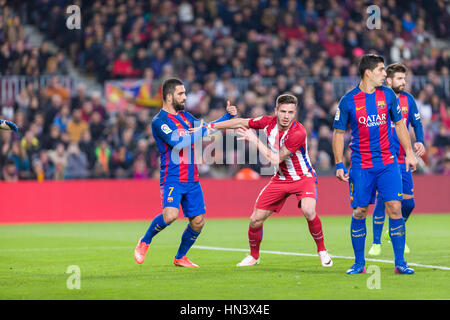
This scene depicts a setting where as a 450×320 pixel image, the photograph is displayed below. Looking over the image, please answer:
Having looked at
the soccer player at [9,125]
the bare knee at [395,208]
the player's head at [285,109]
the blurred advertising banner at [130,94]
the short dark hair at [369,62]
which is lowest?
the bare knee at [395,208]

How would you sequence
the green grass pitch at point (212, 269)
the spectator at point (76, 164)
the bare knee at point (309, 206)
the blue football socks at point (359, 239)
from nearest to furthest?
the green grass pitch at point (212, 269) → the blue football socks at point (359, 239) → the bare knee at point (309, 206) → the spectator at point (76, 164)

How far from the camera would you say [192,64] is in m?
22.5

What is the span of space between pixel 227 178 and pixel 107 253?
27.9ft

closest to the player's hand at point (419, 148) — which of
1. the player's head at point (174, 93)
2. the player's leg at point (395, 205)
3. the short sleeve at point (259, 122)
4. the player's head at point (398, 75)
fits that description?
the player's head at point (398, 75)

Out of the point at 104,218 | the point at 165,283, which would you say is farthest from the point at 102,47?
the point at 165,283

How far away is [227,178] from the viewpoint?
65.7 ft

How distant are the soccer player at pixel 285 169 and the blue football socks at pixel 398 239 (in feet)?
3.52

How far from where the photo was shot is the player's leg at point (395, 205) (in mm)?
8648

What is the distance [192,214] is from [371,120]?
2.44 m

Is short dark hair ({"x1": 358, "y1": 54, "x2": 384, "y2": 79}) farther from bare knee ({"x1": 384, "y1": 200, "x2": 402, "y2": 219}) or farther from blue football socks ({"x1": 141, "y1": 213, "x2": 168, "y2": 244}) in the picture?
blue football socks ({"x1": 141, "y1": 213, "x2": 168, "y2": 244})

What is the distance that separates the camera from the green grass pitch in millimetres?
7457

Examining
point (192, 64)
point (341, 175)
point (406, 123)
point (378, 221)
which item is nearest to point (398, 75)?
point (406, 123)

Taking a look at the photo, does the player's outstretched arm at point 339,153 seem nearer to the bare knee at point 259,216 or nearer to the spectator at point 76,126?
the bare knee at point 259,216
